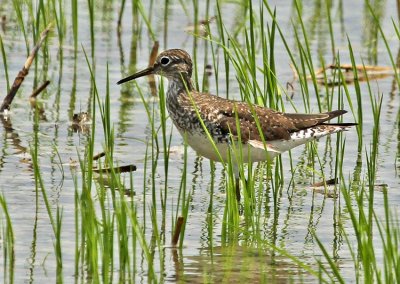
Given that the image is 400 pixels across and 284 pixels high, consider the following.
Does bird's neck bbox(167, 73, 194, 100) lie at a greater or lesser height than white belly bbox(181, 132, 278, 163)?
greater

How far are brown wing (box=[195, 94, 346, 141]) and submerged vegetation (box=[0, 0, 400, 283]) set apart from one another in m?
0.18

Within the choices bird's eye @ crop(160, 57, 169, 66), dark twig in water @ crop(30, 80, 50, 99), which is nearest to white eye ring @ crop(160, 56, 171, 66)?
bird's eye @ crop(160, 57, 169, 66)

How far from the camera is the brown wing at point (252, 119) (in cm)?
988

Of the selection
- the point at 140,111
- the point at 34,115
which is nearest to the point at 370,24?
the point at 140,111

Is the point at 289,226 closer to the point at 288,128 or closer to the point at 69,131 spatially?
the point at 288,128

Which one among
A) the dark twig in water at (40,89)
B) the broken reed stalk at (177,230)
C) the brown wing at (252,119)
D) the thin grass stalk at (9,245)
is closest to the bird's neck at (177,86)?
the brown wing at (252,119)

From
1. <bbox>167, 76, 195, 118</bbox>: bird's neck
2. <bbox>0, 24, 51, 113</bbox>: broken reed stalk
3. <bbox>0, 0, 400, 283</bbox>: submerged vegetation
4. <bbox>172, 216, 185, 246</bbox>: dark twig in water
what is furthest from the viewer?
<bbox>0, 24, 51, 113</bbox>: broken reed stalk

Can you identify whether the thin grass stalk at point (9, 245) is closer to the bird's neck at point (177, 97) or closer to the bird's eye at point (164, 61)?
the bird's neck at point (177, 97)

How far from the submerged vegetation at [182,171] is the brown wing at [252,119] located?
0.18 m

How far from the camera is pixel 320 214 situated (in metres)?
9.48

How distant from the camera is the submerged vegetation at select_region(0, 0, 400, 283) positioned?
7.27 metres

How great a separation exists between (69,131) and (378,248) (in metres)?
4.32

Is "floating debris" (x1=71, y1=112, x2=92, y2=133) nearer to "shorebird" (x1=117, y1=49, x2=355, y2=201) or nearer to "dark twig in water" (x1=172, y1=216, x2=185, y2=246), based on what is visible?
"shorebird" (x1=117, y1=49, x2=355, y2=201)

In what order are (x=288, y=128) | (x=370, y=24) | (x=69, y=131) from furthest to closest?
(x=370, y=24)
(x=69, y=131)
(x=288, y=128)
